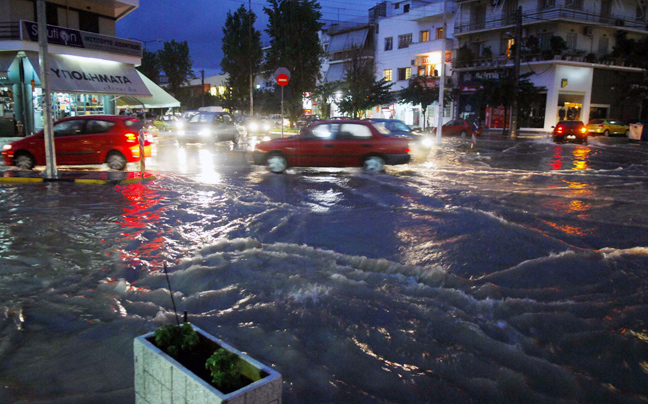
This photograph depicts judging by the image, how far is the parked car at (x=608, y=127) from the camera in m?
39.2

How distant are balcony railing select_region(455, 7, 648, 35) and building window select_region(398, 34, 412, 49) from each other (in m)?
5.29

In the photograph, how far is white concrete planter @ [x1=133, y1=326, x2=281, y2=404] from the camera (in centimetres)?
231

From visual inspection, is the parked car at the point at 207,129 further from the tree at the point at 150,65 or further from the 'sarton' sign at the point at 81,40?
the tree at the point at 150,65

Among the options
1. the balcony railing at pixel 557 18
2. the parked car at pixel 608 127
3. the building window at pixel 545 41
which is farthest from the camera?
the building window at pixel 545 41

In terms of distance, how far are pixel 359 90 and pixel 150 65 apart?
45.6 m

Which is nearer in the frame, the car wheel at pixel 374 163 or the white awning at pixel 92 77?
the car wheel at pixel 374 163

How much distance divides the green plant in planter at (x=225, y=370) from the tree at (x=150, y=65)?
3019 inches

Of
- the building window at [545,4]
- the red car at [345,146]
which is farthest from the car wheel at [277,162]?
the building window at [545,4]

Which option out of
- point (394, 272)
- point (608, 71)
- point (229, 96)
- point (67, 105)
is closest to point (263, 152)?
point (394, 272)

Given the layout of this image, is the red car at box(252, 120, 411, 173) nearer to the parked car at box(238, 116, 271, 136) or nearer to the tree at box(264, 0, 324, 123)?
the parked car at box(238, 116, 271, 136)

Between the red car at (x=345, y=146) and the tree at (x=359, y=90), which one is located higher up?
the tree at (x=359, y=90)

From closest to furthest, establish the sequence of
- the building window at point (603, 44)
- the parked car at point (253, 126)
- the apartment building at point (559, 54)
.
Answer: the parked car at point (253, 126) < the apartment building at point (559, 54) < the building window at point (603, 44)

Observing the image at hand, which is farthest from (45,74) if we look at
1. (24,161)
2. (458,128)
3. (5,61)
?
(458,128)

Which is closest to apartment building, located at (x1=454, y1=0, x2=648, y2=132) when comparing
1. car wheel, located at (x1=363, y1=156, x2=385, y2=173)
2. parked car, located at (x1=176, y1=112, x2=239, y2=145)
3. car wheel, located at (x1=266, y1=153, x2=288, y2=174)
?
parked car, located at (x1=176, y1=112, x2=239, y2=145)
